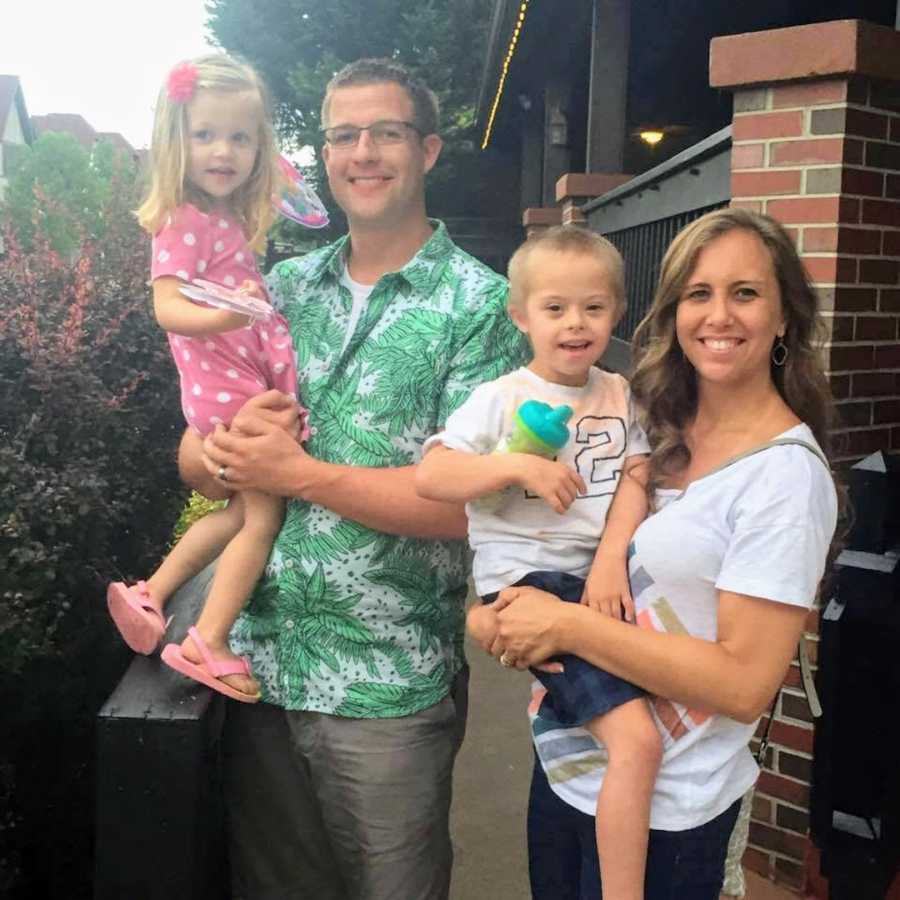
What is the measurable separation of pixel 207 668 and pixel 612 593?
842mm

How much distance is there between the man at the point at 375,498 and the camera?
1.93m

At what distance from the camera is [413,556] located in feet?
6.51

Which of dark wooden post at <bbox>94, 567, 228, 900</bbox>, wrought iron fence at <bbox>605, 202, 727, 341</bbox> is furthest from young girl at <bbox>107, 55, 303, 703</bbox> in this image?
wrought iron fence at <bbox>605, 202, 727, 341</bbox>

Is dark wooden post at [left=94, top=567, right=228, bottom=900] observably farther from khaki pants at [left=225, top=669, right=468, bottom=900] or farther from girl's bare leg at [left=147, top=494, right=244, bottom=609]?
girl's bare leg at [left=147, top=494, right=244, bottom=609]

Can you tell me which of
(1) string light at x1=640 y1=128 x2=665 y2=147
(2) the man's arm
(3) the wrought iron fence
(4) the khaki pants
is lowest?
(4) the khaki pants

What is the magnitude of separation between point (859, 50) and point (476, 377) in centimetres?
166

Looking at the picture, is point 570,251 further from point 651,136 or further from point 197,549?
point 651,136

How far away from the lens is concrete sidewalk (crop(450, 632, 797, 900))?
10.9 ft

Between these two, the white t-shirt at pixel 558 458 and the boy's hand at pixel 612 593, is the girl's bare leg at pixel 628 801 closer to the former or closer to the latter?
the boy's hand at pixel 612 593

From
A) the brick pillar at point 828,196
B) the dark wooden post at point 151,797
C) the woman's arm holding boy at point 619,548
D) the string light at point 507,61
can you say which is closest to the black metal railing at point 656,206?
the brick pillar at point 828,196

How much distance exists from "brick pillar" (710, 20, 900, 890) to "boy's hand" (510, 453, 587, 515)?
1.53 metres

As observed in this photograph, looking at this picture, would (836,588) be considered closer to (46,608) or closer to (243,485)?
(243,485)

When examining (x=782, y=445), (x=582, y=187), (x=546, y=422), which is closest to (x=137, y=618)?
(x=546, y=422)

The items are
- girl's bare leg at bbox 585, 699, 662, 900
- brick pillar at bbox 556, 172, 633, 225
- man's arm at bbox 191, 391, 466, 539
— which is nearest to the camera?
girl's bare leg at bbox 585, 699, 662, 900
